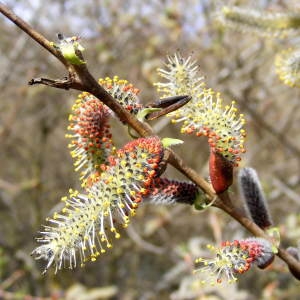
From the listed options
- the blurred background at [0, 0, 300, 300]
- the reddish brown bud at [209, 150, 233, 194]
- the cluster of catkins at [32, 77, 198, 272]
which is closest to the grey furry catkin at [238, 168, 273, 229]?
the reddish brown bud at [209, 150, 233, 194]

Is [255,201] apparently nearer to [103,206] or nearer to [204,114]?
[204,114]

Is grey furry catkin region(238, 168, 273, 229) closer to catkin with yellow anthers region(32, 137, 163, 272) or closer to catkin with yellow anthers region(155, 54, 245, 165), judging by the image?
catkin with yellow anthers region(155, 54, 245, 165)

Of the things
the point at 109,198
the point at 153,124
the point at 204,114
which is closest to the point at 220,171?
the point at 204,114

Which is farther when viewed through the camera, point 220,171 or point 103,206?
point 220,171

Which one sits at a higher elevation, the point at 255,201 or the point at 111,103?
the point at 111,103

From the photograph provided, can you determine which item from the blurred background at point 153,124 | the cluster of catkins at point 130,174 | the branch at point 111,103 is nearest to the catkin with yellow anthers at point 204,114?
the cluster of catkins at point 130,174

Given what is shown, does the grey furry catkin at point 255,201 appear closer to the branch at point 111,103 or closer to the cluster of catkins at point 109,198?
the branch at point 111,103
